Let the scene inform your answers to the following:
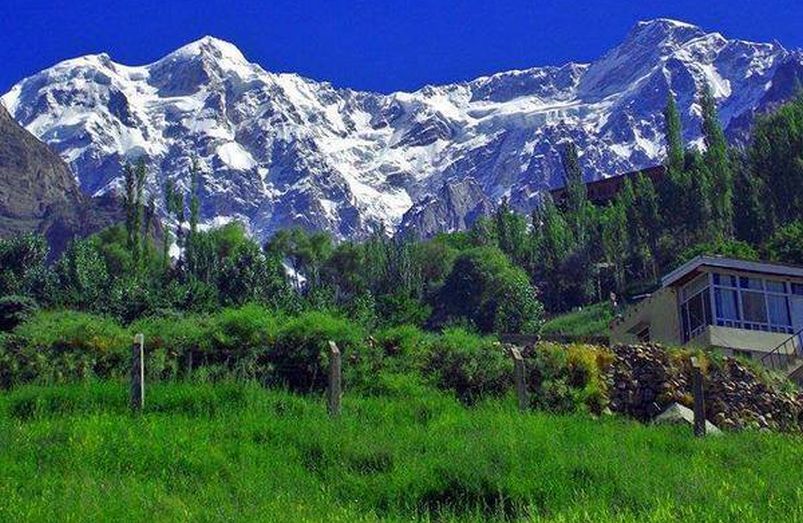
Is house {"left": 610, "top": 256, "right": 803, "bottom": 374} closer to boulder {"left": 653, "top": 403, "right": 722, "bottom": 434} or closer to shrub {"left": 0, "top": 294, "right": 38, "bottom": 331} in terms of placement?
boulder {"left": 653, "top": 403, "right": 722, "bottom": 434}

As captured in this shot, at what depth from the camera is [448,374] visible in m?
17.6

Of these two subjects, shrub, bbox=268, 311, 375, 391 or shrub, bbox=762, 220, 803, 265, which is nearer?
shrub, bbox=268, 311, 375, 391

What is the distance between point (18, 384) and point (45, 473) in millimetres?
5792

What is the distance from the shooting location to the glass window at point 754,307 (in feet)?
102

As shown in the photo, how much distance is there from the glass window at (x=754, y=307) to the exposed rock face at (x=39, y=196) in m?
129

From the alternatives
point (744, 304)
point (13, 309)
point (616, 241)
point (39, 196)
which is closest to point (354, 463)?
point (744, 304)

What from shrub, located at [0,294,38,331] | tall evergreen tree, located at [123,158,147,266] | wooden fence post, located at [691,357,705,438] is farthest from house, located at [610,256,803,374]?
tall evergreen tree, located at [123,158,147,266]

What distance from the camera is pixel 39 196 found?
177250 mm

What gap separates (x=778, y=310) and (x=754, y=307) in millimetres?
783

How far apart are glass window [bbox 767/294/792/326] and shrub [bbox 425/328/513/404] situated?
16.0 metres

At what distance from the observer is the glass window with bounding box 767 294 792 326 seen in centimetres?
3119

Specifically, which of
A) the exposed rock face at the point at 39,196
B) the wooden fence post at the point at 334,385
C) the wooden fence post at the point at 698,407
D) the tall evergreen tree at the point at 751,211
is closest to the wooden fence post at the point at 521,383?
the wooden fence post at the point at 698,407

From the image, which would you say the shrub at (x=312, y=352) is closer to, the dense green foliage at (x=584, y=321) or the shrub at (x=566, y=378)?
the shrub at (x=566, y=378)

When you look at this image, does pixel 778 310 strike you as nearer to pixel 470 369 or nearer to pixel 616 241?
pixel 470 369
